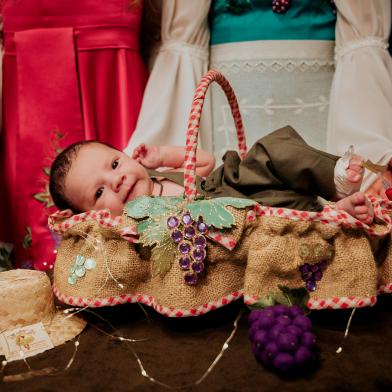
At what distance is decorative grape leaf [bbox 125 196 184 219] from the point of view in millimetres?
853

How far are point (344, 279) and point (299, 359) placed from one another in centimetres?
20

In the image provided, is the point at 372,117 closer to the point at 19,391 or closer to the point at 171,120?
the point at 171,120

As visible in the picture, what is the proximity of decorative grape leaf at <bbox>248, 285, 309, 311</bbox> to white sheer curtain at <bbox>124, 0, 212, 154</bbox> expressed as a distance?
30.7 inches

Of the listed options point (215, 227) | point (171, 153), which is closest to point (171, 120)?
point (171, 153)

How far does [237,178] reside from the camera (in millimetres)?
1063

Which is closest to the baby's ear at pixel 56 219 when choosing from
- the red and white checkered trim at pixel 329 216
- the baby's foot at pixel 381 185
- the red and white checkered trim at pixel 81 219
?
the red and white checkered trim at pixel 81 219

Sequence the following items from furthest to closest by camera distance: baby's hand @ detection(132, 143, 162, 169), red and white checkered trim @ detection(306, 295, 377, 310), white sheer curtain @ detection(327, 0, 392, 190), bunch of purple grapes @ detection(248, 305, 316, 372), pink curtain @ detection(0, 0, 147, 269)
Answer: pink curtain @ detection(0, 0, 147, 269)
white sheer curtain @ detection(327, 0, 392, 190)
baby's hand @ detection(132, 143, 162, 169)
red and white checkered trim @ detection(306, 295, 377, 310)
bunch of purple grapes @ detection(248, 305, 316, 372)

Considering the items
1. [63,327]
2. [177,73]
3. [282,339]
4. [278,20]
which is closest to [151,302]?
[63,327]

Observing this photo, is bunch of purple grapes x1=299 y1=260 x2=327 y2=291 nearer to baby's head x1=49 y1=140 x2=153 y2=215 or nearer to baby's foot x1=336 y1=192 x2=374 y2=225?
baby's foot x1=336 y1=192 x2=374 y2=225

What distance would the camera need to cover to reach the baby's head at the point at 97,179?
107 cm

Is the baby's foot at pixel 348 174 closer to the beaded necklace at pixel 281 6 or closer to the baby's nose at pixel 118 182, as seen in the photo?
the baby's nose at pixel 118 182

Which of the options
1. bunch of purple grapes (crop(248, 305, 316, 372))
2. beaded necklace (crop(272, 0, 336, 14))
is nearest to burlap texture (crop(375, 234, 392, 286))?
bunch of purple grapes (crop(248, 305, 316, 372))

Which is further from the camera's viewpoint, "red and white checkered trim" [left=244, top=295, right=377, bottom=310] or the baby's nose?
the baby's nose

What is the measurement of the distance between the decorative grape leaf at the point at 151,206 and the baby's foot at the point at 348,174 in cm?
32
